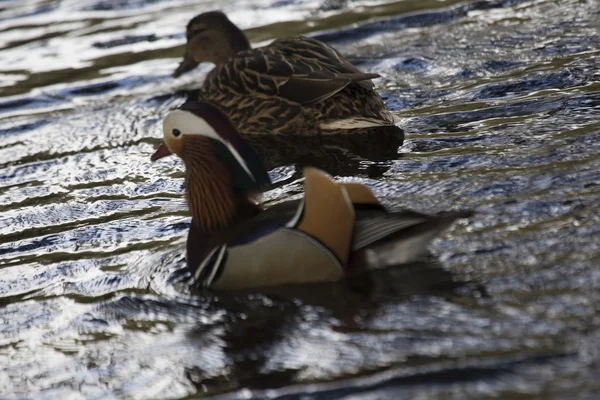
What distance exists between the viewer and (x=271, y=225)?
16.5 feet

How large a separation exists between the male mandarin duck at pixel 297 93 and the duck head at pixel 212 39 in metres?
1.20

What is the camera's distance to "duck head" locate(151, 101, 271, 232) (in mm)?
5445

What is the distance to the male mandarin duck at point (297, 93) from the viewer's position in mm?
7781

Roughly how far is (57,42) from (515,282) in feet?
27.8

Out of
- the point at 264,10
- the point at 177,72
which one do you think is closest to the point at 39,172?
the point at 177,72

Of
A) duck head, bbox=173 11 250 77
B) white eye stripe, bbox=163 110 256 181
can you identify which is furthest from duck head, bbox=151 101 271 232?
duck head, bbox=173 11 250 77

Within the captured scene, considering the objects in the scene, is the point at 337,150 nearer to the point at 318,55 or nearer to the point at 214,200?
the point at 318,55

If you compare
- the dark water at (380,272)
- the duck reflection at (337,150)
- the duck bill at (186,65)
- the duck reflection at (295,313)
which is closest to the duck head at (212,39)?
the duck bill at (186,65)

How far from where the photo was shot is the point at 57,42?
11906mm

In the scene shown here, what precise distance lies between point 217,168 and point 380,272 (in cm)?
109

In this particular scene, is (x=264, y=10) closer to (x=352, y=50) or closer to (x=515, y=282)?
(x=352, y=50)

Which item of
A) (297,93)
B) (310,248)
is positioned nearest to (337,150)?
(297,93)

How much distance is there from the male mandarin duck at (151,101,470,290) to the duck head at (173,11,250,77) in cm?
445

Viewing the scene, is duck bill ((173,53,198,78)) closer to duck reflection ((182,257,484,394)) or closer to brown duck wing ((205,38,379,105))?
brown duck wing ((205,38,379,105))
